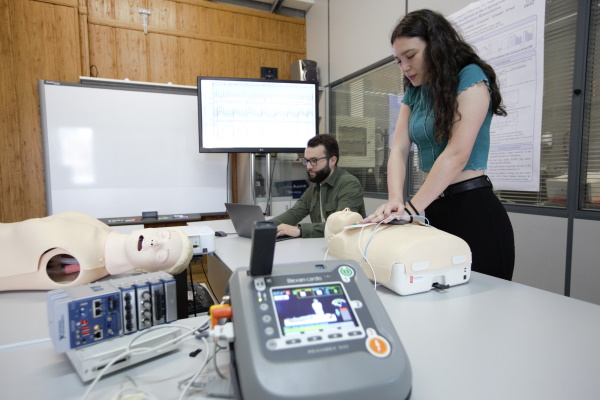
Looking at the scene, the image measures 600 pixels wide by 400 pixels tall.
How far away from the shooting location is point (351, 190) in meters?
1.88

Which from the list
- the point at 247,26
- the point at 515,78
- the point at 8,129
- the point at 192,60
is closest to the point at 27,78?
the point at 8,129

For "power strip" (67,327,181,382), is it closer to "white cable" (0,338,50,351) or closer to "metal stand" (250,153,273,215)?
"white cable" (0,338,50,351)

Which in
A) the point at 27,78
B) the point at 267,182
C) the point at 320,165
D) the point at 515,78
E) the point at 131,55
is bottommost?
the point at 267,182

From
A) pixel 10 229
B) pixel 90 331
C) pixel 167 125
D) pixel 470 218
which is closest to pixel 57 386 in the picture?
pixel 90 331

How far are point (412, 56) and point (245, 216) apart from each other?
871mm

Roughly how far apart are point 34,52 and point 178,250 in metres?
3.05

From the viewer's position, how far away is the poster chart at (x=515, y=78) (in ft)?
5.67

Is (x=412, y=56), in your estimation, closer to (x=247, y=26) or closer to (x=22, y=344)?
(x=22, y=344)

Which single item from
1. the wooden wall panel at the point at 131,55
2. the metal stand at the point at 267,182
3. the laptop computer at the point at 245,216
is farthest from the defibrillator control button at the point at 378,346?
the wooden wall panel at the point at 131,55

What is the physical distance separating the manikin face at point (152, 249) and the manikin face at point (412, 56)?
0.92m

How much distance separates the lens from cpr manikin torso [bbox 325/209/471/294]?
2.53 ft

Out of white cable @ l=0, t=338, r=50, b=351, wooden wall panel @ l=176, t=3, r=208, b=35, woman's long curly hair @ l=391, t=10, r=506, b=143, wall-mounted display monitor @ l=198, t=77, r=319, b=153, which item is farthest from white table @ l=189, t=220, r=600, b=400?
wooden wall panel @ l=176, t=3, r=208, b=35

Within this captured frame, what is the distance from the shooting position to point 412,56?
1128mm

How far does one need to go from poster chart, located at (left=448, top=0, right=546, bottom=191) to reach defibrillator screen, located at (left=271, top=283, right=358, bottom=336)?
1.74 metres
